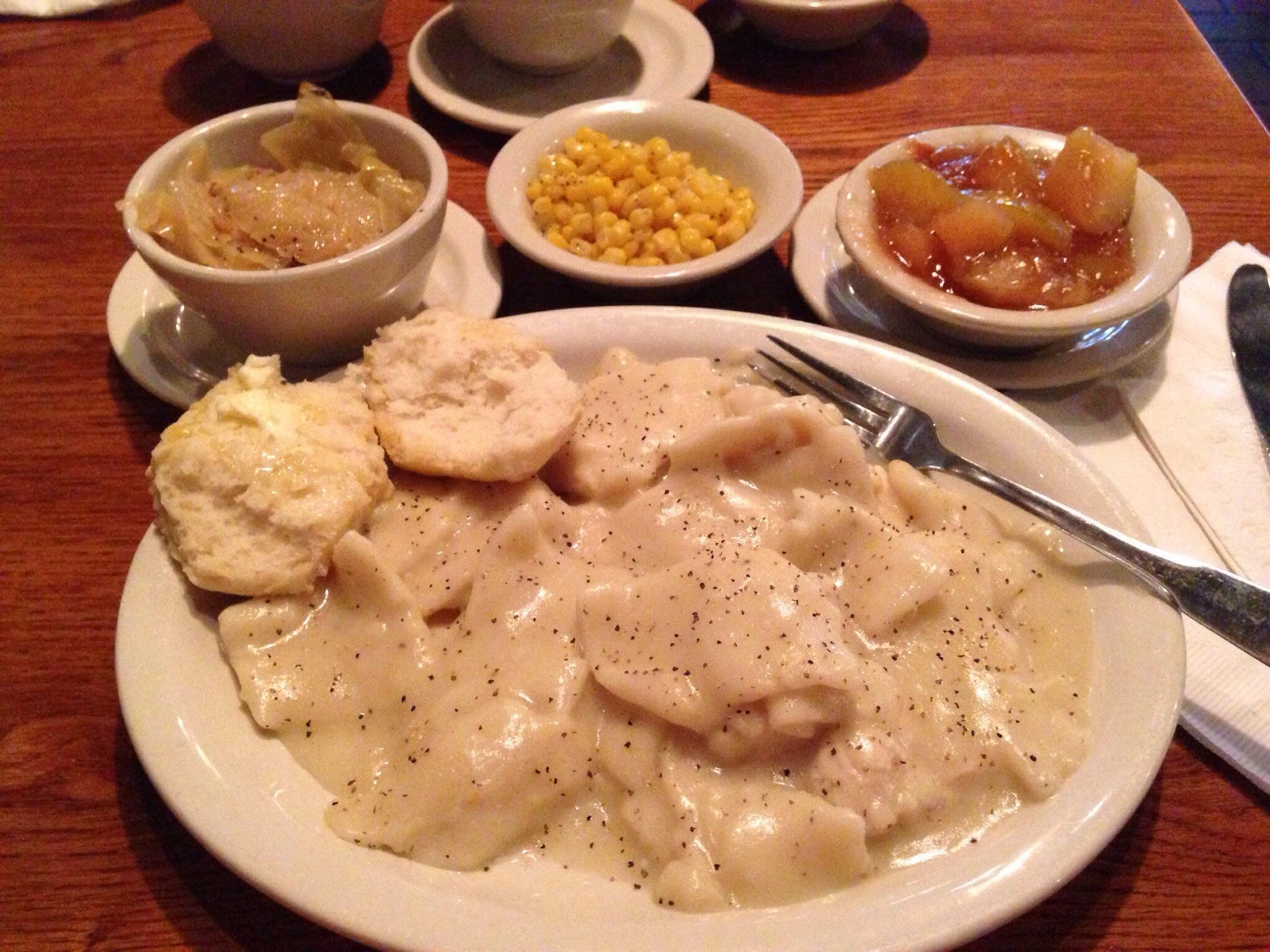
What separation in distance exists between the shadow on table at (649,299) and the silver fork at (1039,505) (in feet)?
1.64

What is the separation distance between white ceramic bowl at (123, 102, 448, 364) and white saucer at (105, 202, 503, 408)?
0.49 ft

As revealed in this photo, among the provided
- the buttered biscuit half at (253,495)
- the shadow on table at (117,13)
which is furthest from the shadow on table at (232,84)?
the buttered biscuit half at (253,495)

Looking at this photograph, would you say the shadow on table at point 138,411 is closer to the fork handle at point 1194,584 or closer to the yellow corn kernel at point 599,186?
the yellow corn kernel at point 599,186

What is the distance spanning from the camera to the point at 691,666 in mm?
1614

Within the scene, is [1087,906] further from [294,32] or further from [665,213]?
[294,32]

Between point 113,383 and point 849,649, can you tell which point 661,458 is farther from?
point 113,383

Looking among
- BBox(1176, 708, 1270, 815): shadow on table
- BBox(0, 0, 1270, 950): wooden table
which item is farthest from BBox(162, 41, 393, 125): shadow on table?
BBox(1176, 708, 1270, 815): shadow on table

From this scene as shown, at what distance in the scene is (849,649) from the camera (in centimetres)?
165

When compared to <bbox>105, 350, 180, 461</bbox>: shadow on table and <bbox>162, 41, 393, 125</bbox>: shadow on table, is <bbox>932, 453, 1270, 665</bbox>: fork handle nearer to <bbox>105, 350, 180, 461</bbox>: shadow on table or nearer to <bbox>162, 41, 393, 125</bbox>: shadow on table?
<bbox>105, 350, 180, 461</bbox>: shadow on table

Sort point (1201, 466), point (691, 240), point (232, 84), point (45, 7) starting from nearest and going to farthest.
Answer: point (1201, 466)
point (691, 240)
point (232, 84)
point (45, 7)

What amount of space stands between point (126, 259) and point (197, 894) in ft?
6.86

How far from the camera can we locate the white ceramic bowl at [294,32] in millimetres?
3197

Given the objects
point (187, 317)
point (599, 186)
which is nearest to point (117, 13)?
point (187, 317)

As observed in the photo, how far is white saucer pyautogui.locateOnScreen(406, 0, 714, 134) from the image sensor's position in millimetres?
3402
